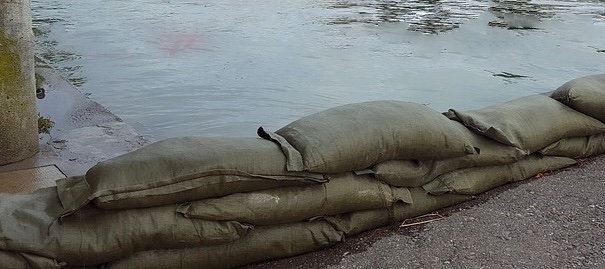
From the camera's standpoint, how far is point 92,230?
270cm

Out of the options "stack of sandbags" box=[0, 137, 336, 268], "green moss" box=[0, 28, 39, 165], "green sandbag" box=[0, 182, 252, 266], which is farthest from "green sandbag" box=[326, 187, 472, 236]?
"green moss" box=[0, 28, 39, 165]

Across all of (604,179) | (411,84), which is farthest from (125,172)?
(411,84)

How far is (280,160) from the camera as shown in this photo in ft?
10.0

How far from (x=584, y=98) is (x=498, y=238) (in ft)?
5.32

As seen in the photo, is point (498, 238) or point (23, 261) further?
point (498, 238)

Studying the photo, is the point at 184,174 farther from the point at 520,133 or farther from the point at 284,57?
the point at 284,57

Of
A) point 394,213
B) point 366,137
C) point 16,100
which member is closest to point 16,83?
point 16,100

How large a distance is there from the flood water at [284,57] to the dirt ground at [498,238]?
230cm

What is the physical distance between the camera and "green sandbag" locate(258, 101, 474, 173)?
3150mm

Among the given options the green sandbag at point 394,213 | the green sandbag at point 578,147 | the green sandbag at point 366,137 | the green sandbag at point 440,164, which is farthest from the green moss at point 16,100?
the green sandbag at point 578,147

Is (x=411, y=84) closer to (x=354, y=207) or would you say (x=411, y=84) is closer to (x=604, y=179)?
(x=604, y=179)

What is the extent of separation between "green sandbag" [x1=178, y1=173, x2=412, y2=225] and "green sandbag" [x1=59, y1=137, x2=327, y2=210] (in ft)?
0.14

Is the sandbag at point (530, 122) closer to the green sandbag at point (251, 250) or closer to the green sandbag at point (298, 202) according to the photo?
the green sandbag at point (298, 202)

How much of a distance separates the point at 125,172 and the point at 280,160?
0.69 meters
